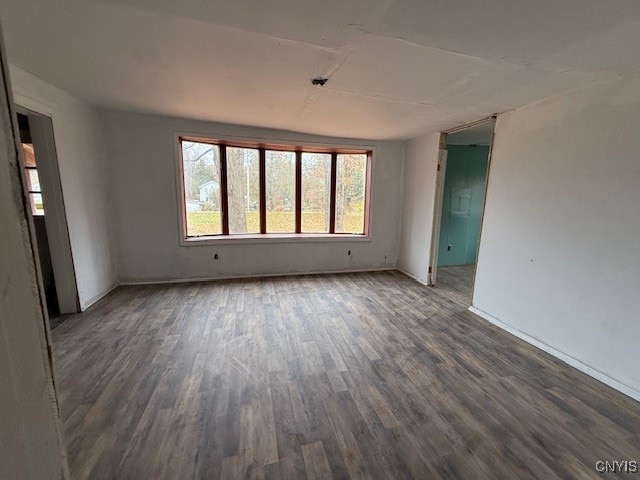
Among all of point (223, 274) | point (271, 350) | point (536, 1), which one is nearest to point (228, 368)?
point (271, 350)

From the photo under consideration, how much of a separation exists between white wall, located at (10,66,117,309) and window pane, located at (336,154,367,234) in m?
3.44

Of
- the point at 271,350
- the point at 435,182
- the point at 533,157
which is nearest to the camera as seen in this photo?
the point at 271,350

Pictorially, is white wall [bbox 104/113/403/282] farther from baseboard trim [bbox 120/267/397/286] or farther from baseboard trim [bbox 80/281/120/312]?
baseboard trim [bbox 80/281/120/312]

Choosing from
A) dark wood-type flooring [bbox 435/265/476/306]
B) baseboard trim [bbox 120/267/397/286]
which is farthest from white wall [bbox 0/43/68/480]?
dark wood-type flooring [bbox 435/265/476/306]

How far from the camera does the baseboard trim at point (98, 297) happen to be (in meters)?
3.05

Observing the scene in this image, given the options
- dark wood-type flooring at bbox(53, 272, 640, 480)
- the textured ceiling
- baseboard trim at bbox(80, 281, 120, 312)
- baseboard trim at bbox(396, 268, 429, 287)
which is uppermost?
the textured ceiling

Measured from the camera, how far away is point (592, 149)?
213 centimetres

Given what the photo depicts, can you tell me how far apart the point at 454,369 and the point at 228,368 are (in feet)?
5.95

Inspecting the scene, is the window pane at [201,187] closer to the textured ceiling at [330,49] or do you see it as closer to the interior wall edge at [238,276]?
the interior wall edge at [238,276]

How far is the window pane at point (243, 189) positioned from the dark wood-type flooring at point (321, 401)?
69.8 inches

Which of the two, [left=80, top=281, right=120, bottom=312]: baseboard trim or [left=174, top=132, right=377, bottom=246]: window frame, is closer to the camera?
[left=80, top=281, right=120, bottom=312]: baseboard trim

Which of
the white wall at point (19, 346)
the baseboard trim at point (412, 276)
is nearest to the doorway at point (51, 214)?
the white wall at point (19, 346)

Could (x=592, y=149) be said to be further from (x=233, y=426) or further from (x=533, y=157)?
(x=233, y=426)

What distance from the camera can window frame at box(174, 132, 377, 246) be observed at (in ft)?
12.8
